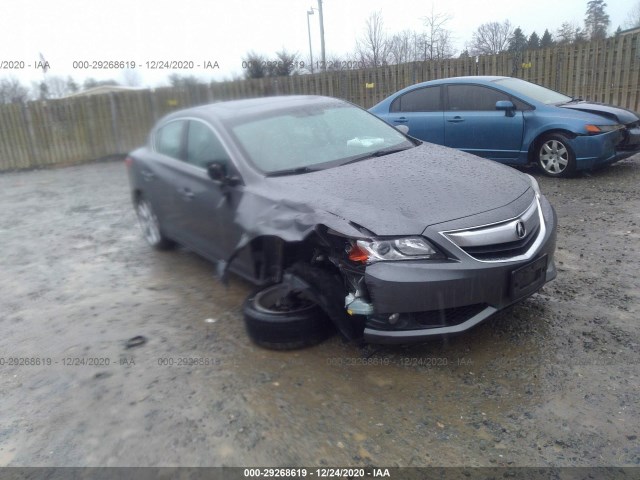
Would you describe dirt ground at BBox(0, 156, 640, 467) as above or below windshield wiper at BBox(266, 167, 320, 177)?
below

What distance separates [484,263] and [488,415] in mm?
837

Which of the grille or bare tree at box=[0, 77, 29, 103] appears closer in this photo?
the grille

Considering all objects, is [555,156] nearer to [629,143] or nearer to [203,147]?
[629,143]

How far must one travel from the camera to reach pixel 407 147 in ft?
15.6

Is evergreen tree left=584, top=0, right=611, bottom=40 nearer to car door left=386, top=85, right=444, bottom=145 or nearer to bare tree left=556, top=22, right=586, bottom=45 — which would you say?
bare tree left=556, top=22, right=586, bottom=45

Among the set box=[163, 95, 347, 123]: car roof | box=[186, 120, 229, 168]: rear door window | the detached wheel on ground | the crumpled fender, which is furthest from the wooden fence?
the detached wheel on ground

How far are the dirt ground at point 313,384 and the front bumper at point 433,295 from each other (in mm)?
318

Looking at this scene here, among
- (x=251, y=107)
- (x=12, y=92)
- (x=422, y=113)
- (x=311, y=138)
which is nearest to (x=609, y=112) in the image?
(x=422, y=113)

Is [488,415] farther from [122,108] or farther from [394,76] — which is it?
[122,108]

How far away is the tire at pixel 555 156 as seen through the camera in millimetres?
7414

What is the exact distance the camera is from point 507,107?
304 inches

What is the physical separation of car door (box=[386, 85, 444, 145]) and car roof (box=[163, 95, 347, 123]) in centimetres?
346

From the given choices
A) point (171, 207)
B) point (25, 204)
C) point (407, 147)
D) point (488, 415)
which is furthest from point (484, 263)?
point (25, 204)

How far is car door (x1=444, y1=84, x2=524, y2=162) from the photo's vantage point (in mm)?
7852
